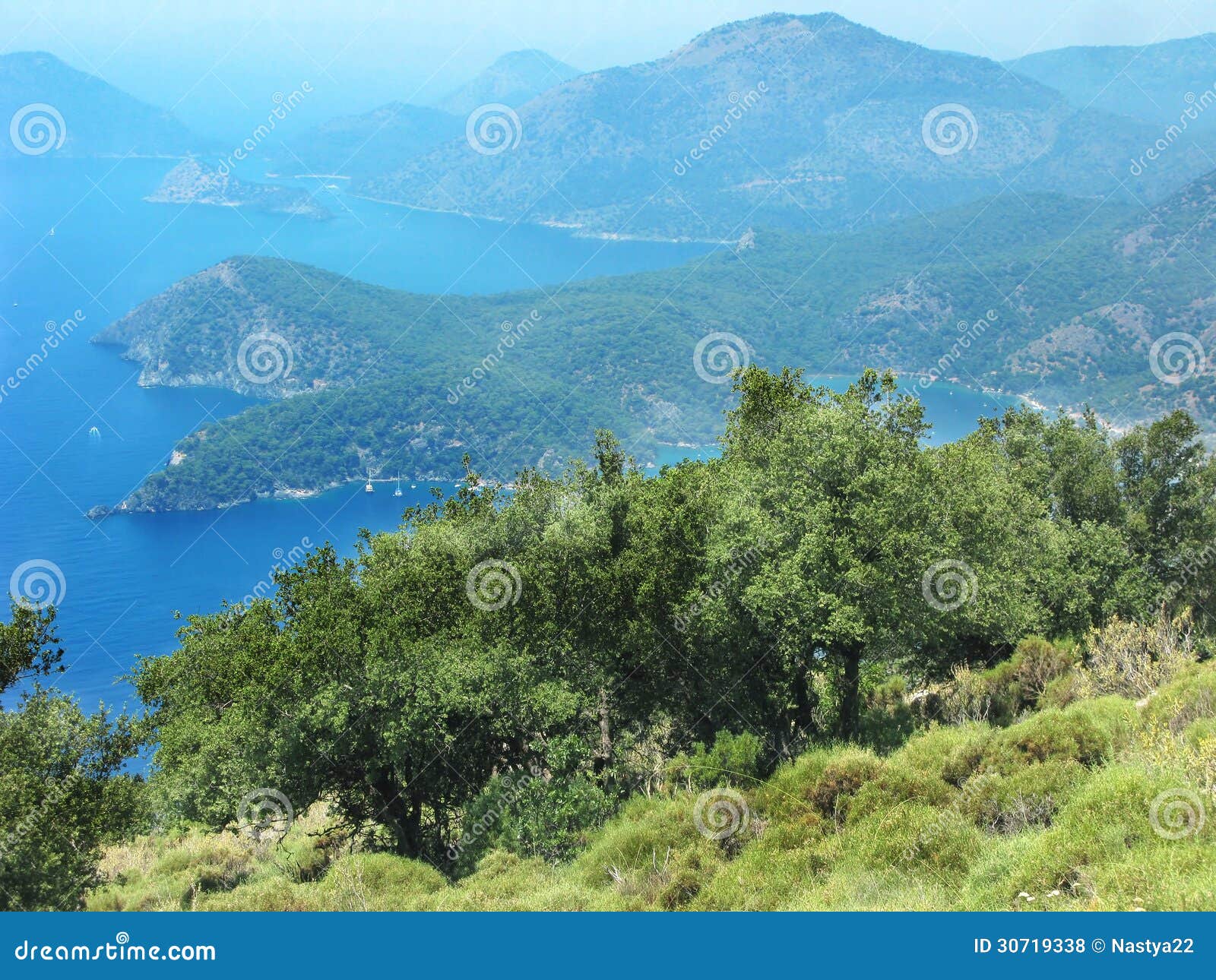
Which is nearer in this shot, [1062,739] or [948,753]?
[1062,739]

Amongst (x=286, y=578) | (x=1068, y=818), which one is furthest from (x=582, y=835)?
(x=286, y=578)

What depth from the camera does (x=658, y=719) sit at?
70.8ft

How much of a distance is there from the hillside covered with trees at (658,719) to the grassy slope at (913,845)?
0.06 metres

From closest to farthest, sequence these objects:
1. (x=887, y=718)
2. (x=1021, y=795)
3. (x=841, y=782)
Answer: (x=1021, y=795) < (x=841, y=782) < (x=887, y=718)

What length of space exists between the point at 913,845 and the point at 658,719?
1045 cm

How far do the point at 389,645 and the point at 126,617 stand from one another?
13293 centimetres

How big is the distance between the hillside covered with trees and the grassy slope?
0.18 ft

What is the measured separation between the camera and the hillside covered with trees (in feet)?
39.8

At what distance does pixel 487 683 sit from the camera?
18.4 metres
